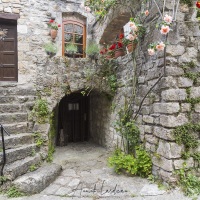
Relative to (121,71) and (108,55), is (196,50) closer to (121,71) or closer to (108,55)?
(121,71)

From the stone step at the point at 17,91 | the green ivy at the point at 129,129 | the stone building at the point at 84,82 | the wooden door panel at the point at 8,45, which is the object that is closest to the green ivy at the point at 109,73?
the stone building at the point at 84,82

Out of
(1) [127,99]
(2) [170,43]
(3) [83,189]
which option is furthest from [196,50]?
(3) [83,189]

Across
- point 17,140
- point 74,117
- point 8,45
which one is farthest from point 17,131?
point 8,45

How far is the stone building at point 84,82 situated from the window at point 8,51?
0.03 meters

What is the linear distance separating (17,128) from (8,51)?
3.27 metres

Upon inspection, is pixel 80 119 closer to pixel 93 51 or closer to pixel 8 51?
pixel 93 51

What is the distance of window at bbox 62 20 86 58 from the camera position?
246 inches

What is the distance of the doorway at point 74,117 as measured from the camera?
5777 millimetres

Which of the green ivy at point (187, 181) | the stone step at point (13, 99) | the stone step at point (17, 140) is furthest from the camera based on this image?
the stone step at point (13, 99)

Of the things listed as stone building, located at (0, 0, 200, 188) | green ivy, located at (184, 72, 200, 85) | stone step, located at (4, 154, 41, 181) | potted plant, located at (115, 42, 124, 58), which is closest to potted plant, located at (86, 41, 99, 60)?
stone building, located at (0, 0, 200, 188)

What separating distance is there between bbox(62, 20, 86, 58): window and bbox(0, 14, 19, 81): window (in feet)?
4.79

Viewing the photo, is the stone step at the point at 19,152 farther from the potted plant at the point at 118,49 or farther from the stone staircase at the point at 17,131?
the potted plant at the point at 118,49

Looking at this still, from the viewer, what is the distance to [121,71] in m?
3.96

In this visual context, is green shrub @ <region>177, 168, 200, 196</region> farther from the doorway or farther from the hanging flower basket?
the hanging flower basket
